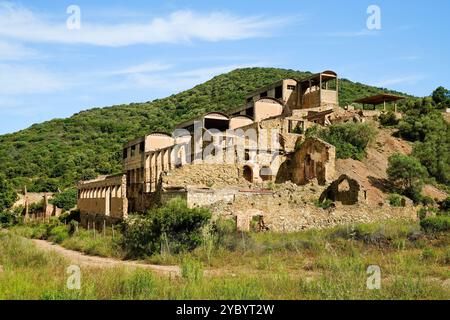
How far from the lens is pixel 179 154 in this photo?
3278cm

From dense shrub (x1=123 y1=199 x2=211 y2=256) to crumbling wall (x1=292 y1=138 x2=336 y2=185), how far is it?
11565 mm

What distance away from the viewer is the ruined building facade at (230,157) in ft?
89.9

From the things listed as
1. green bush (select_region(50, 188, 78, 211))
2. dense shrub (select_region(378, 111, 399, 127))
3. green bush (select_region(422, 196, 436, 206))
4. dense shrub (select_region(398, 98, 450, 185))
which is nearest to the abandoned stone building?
dense shrub (select_region(378, 111, 399, 127))

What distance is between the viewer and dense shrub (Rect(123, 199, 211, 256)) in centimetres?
1825

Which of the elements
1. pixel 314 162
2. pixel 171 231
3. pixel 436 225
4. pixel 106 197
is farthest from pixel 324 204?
pixel 106 197

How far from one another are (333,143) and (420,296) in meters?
22.2

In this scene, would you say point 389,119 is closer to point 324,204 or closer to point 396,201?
point 396,201

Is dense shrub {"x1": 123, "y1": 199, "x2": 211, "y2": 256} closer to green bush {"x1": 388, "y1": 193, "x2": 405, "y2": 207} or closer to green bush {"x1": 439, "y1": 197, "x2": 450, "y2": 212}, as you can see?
green bush {"x1": 388, "y1": 193, "x2": 405, "y2": 207}

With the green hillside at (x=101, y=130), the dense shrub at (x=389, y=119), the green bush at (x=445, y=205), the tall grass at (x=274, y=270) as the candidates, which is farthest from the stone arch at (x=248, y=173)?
the green hillside at (x=101, y=130)

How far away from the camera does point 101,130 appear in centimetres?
8800

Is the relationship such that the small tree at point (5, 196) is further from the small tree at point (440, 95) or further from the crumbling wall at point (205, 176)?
the small tree at point (440, 95)

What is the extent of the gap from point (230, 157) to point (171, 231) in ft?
40.6
